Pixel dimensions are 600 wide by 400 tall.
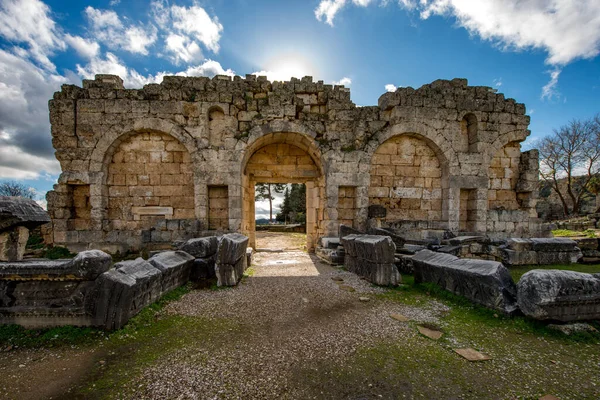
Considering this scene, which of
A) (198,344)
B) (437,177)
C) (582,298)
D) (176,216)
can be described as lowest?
(198,344)

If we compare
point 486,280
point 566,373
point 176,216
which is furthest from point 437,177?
point 176,216

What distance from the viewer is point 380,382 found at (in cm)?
221

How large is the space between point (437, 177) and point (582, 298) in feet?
21.0

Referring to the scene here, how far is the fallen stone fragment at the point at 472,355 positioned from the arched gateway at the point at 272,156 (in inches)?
218

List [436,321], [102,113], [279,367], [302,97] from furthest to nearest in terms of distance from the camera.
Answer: [302,97] → [102,113] → [436,321] → [279,367]

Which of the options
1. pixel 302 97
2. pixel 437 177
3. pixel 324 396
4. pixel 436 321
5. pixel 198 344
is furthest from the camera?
pixel 437 177

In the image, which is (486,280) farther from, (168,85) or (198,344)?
(168,85)

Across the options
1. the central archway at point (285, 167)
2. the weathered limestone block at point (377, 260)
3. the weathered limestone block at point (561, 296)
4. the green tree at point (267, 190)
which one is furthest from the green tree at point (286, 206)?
the weathered limestone block at point (561, 296)

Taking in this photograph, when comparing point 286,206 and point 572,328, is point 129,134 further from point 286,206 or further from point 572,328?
point 286,206

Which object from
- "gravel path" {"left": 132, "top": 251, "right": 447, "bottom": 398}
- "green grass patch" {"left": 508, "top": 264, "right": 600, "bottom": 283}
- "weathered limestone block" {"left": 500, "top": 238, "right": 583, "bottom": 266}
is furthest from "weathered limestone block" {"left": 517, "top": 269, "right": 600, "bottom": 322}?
"weathered limestone block" {"left": 500, "top": 238, "right": 583, "bottom": 266}

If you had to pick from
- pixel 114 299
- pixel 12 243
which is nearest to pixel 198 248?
pixel 114 299

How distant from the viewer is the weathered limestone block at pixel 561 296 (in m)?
3.00

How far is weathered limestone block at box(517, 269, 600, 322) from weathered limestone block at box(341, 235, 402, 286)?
2.13m

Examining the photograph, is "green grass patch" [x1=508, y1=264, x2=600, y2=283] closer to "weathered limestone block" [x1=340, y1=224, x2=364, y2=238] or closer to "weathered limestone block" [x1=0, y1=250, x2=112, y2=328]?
"weathered limestone block" [x1=340, y1=224, x2=364, y2=238]
